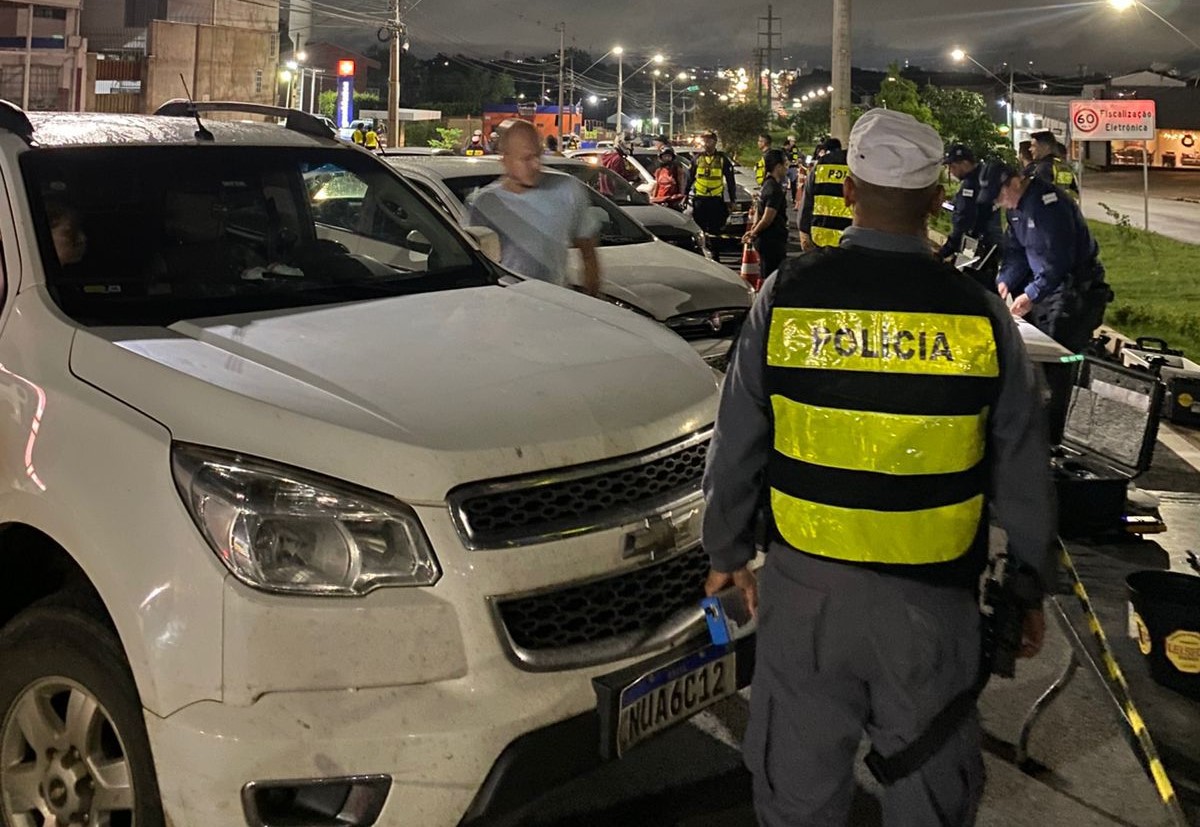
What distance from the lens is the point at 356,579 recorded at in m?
2.55

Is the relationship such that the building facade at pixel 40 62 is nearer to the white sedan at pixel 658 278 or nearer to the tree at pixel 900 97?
the tree at pixel 900 97

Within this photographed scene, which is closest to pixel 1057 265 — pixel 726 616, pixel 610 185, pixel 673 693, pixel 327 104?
pixel 726 616

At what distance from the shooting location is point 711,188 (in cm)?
1548

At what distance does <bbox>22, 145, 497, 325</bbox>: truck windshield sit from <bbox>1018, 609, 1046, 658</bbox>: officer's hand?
2.17 m

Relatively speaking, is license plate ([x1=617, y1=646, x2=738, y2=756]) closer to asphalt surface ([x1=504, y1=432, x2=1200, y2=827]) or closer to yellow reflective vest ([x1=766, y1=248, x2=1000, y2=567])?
asphalt surface ([x1=504, y1=432, x2=1200, y2=827])

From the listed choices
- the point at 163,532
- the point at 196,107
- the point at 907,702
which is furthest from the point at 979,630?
the point at 196,107

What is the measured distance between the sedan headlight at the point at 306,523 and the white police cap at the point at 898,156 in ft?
3.97

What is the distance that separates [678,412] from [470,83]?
110 metres

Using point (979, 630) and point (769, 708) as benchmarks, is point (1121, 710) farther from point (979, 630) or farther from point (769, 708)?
point (769, 708)

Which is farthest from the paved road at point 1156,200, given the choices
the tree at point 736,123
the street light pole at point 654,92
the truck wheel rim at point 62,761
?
the street light pole at point 654,92

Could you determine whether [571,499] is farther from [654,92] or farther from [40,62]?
[654,92]

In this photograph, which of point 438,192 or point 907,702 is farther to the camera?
point 438,192

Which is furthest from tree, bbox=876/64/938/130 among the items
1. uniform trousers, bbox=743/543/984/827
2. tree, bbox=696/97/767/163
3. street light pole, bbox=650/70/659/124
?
street light pole, bbox=650/70/659/124

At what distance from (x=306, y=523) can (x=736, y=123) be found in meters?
68.1
